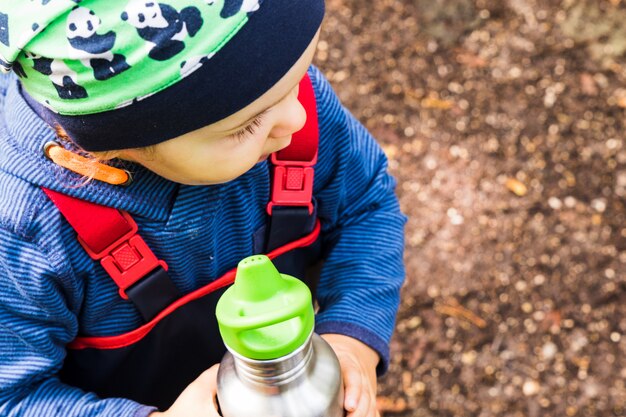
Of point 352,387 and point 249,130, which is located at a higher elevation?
point 249,130

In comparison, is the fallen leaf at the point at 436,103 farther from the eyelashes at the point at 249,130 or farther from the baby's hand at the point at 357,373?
the eyelashes at the point at 249,130

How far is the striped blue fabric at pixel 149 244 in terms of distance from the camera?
96 centimetres

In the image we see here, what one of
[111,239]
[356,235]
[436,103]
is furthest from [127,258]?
[436,103]

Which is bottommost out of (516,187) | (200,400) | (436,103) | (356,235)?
(516,187)

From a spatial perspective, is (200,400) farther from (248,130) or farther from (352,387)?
(248,130)

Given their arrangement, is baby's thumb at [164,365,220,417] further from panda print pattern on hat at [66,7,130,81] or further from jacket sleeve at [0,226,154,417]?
panda print pattern on hat at [66,7,130,81]

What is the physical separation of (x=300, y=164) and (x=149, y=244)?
0.27 m

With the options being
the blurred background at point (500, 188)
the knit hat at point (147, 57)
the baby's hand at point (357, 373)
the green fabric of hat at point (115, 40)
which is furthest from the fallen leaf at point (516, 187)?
the green fabric of hat at point (115, 40)

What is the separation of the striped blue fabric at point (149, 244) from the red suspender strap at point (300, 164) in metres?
0.03

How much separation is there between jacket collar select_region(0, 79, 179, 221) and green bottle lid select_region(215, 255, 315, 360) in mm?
272

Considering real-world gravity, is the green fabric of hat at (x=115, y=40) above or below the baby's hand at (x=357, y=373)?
above

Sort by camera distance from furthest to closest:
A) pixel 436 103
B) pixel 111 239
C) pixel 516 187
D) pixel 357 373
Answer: pixel 436 103, pixel 516 187, pixel 357 373, pixel 111 239

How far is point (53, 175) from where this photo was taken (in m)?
0.95

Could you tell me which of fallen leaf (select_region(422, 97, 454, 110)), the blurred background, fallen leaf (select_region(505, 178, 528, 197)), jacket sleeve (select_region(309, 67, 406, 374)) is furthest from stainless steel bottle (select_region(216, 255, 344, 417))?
fallen leaf (select_region(422, 97, 454, 110))
